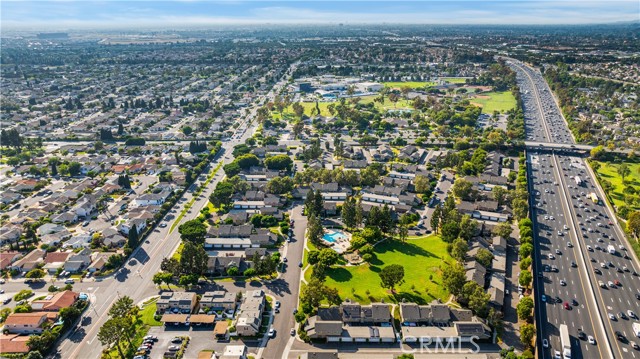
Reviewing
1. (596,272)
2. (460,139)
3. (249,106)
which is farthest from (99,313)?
(249,106)

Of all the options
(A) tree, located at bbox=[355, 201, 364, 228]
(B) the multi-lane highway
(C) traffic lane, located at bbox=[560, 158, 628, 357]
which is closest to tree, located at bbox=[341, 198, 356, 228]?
(A) tree, located at bbox=[355, 201, 364, 228]

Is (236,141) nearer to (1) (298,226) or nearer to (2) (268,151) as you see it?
(2) (268,151)

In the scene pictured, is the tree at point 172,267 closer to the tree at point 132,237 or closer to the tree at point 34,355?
the tree at point 132,237

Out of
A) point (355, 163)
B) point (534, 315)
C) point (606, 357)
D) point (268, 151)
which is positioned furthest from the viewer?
point (268, 151)

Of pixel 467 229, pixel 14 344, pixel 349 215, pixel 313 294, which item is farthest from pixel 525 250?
pixel 14 344

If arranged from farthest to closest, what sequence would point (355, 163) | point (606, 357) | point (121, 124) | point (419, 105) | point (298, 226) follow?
point (419, 105) < point (121, 124) < point (355, 163) < point (298, 226) < point (606, 357)

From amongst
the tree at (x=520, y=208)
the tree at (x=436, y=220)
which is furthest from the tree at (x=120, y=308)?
the tree at (x=520, y=208)

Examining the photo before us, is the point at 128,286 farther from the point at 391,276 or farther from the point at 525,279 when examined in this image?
the point at 525,279
